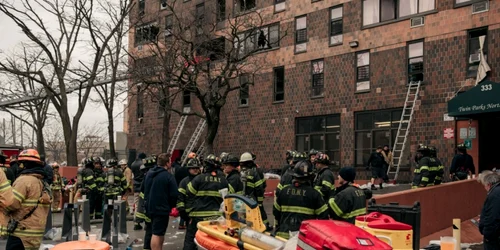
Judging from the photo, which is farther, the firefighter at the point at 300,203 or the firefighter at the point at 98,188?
the firefighter at the point at 98,188

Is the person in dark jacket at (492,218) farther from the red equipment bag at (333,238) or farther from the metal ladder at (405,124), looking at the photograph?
the metal ladder at (405,124)

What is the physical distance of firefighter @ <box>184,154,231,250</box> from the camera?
8.28 metres

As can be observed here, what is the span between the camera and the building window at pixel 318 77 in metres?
25.8

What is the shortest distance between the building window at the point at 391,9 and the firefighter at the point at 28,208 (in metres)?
19.3

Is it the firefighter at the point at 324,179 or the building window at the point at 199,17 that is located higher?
the building window at the point at 199,17

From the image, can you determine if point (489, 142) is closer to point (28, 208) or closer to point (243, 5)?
point (243, 5)

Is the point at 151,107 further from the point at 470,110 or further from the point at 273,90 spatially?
the point at 470,110

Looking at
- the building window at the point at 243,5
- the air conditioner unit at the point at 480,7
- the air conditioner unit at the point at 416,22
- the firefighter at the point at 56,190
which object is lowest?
the firefighter at the point at 56,190

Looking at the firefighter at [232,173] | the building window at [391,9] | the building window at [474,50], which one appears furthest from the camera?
the building window at [391,9]

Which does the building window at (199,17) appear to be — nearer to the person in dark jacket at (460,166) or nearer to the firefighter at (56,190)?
the firefighter at (56,190)

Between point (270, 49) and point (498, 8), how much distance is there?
1217cm

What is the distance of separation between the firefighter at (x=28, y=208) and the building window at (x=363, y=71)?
62.8ft

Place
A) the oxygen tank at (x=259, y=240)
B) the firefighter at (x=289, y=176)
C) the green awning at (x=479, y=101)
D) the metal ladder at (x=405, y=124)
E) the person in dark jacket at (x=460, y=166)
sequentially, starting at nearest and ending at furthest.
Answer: the oxygen tank at (x=259, y=240)
the firefighter at (x=289, y=176)
the green awning at (x=479, y=101)
the person in dark jacket at (x=460, y=166)
the metal ladder at (x=405, y=124)

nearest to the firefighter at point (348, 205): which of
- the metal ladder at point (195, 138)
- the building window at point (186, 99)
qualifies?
the metal ladder at point (195, 138)
